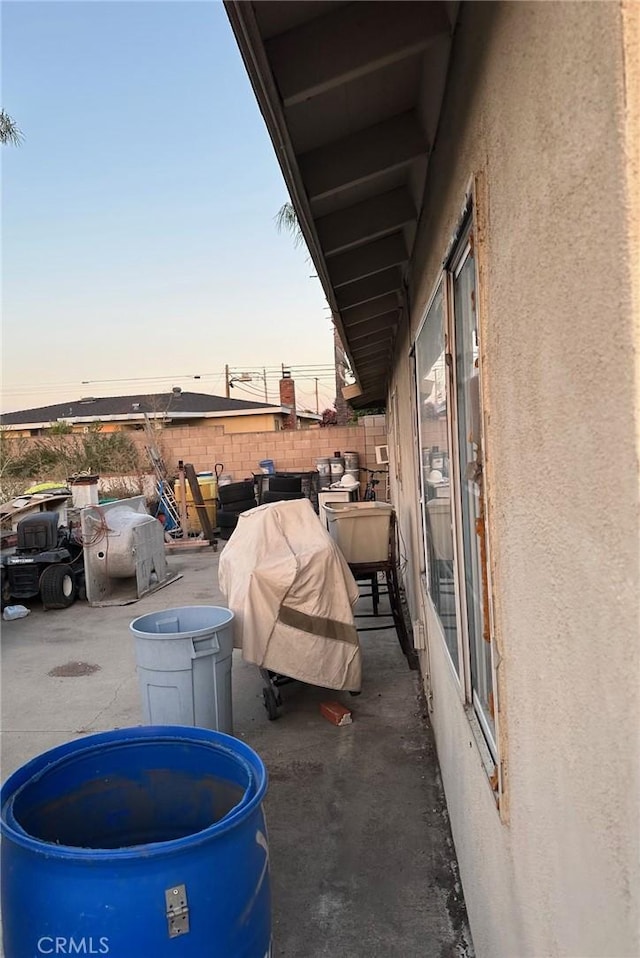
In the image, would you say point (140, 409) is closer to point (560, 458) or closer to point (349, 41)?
point (349, 41)

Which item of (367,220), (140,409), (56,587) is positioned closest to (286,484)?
(56,587)

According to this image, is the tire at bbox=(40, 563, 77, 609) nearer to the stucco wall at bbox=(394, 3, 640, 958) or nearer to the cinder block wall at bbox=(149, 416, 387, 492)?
the stucco wall at bbox=(394, 3, 640, 958)

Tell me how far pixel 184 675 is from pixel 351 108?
267 cm

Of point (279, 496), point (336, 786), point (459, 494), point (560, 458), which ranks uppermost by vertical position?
point (560, 458)

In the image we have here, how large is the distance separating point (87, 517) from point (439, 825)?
22.0 feet

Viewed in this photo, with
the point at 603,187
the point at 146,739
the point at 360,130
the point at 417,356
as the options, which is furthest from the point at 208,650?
the point at 603,187

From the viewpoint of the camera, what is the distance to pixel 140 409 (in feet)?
90.8

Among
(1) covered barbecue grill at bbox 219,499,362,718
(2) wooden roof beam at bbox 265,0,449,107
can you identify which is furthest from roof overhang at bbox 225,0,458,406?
(1) covered barbecue grill at bbox 219,499,362,718

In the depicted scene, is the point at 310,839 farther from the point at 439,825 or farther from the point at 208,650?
the point at 208,650

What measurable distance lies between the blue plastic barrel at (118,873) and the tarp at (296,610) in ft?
6.90

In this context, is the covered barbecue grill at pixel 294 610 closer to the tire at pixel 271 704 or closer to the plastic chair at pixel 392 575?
the tire at pixel 271 704

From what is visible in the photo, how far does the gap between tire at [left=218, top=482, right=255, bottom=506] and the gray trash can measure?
10.5m

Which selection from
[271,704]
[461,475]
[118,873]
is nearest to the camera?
[118,873]

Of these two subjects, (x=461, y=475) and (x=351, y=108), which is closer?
(x=351, y=108)
